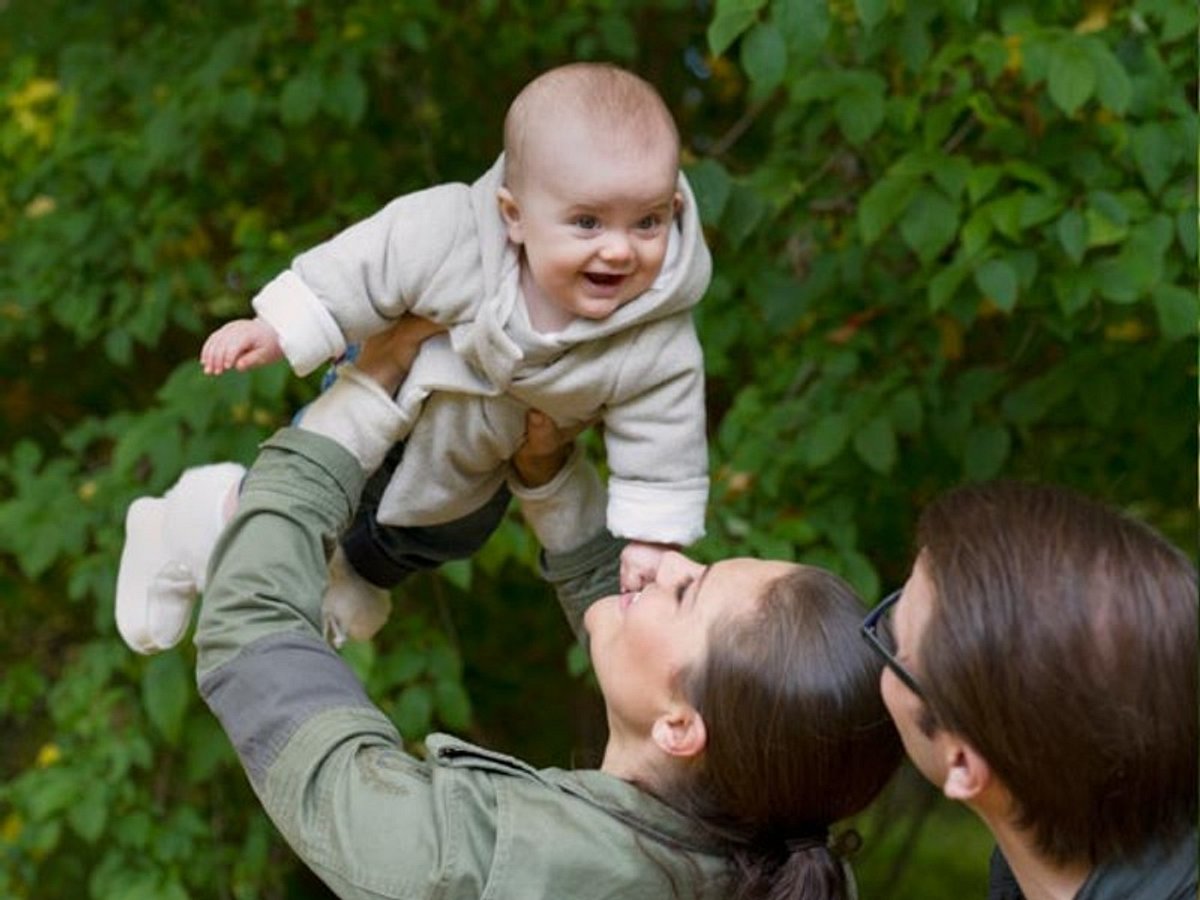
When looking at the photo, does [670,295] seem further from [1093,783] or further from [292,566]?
[1093,783]

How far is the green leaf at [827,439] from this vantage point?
10.7ft

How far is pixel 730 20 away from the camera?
2.62 m

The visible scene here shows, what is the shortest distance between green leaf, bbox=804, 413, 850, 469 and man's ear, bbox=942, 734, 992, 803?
1.60 m

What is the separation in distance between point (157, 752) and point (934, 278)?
1.99 meters

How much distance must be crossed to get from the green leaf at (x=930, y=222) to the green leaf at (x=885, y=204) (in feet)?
0.05

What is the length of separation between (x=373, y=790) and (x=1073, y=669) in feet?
2.10

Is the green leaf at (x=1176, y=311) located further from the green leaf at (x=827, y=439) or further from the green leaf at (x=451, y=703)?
the green leaf at (x=451, y=703)

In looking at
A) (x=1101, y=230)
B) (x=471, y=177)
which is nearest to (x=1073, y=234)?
(x=1101, y=230)

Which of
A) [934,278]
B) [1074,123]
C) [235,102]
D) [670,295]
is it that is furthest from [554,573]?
[235,102]

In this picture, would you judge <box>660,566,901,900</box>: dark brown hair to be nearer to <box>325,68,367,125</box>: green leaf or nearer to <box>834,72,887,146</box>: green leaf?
<box>834,72,887,146</box>: green leaf

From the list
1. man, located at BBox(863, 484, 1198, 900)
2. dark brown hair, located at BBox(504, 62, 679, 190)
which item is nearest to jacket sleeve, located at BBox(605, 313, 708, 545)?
dark brown hair, located at BBox(504, 62, 679, 190)

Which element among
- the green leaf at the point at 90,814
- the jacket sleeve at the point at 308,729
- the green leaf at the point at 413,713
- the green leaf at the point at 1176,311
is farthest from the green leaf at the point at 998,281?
the green leaf at the point at 90,814

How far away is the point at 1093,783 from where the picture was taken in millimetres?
1613

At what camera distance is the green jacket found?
1.75 metres
